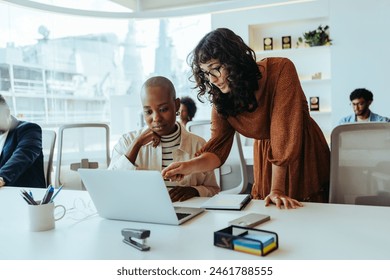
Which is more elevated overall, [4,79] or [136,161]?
[4,79]

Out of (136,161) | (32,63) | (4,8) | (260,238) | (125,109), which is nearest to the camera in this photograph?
(260,238)

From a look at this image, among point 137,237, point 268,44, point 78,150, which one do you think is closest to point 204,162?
point 137,237

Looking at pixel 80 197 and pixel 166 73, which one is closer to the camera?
pixel 80 197

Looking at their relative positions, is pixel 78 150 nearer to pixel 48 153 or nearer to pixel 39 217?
pixel 48 153

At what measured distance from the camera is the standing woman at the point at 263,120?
47.8 inches

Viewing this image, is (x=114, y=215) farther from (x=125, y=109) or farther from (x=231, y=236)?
(x=125, y=109)

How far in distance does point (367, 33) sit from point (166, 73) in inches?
111

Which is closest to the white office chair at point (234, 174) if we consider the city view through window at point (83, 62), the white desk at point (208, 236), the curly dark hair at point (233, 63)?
the curly dark hair at point (233, 63)

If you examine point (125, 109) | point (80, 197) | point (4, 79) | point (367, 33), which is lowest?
point (80, 197)

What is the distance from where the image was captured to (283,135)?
121 cm

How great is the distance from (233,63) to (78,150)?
1959 millimetres

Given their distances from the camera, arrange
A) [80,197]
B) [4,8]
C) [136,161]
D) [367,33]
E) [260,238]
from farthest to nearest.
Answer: [367,33]
[4,8]
[136,161]
[80,197]
[260,238]

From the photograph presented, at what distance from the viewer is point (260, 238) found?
812mm

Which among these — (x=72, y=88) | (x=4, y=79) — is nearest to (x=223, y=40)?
(x=4, y=79)
